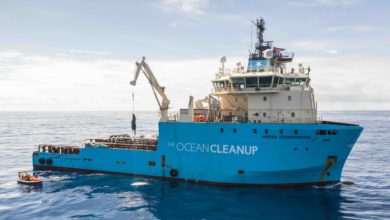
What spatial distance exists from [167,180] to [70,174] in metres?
12.1

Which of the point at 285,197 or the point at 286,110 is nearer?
the point at 285,197

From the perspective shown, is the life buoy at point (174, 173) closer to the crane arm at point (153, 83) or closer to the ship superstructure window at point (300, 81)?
the crane arm at point (153, 83)

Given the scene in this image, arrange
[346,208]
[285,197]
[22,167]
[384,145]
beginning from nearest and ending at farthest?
1. [346,208]
2. [285,197]
3. [22,167]
4. [384,145]

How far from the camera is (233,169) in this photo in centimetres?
2691

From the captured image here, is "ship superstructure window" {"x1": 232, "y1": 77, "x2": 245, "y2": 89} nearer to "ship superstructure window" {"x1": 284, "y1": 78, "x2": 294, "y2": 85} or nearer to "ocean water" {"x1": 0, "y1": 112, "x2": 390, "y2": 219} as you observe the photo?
"ship superstructure window" {"x1": 284, "y1": 78, "x2": 294, "y2": 85}

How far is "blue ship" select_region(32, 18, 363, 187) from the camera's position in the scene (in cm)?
2522

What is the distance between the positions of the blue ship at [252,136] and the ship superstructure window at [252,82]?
87 mm

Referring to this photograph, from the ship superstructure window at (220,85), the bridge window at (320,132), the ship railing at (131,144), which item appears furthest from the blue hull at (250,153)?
the ship superstructure window at (220,85)

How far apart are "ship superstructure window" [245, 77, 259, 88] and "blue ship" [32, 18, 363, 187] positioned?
0.09 meters

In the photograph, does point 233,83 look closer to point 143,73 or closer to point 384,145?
point 143,73

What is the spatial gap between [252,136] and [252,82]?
189 inches

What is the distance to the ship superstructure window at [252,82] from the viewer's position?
89.1ft

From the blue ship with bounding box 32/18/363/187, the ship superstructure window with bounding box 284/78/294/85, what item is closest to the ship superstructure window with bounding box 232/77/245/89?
the blue ship with bounding box 32/18/363/187

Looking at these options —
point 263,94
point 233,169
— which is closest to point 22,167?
point 233,169
